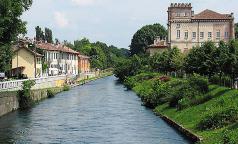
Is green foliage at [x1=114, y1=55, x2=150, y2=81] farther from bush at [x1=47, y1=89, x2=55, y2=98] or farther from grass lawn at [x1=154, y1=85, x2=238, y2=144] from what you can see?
grass lawn at [x1=154, y1=85, x2=238, y2=144]

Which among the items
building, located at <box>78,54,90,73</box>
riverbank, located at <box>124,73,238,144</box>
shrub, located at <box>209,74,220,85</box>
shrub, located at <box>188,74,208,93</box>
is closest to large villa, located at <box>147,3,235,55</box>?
riverbank, located at <box>124,73,238,144</box>

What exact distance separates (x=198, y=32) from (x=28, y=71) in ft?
114

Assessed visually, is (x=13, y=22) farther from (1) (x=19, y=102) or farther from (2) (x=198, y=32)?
(2) (x=198, y=32)

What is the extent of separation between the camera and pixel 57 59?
131 metres

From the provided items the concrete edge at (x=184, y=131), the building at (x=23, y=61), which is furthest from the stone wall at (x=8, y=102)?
the building at (x=23, y=61)

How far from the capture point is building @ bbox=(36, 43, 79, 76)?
12231 cm

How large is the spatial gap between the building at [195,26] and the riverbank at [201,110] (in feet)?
170

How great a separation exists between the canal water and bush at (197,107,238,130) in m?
1.60

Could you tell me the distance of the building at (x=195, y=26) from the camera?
106m

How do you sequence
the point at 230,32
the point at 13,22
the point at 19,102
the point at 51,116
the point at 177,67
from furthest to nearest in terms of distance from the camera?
the point at 230,32 → the point at 177,67 → the point at 19,102 → the point at 51,116 → the point at 13,22

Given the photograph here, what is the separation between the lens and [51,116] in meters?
49.0

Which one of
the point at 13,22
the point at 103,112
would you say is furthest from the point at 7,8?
the point at 103,112

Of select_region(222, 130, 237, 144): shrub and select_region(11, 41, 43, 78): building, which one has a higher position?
select_region(11, 41, 43, 78): building

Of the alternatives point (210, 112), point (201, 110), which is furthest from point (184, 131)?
point (201, 110)
